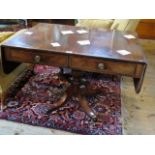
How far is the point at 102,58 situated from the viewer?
1.78 m

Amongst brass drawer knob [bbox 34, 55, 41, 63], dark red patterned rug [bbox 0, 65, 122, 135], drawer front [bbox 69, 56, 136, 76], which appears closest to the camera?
drawer front [bbox 69, 56, 136, 76]

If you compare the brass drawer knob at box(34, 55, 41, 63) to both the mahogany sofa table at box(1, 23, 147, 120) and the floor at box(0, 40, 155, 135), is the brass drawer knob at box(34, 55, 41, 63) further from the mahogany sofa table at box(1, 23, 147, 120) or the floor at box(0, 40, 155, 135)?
the floor at box(0, 40, 155, 135)

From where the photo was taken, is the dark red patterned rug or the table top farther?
the dark red patterned rug

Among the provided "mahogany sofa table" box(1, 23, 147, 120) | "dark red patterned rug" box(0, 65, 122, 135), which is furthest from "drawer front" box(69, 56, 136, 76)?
"dark red patterned rug" box(0, 65, 122, 135)

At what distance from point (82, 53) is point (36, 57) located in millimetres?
383

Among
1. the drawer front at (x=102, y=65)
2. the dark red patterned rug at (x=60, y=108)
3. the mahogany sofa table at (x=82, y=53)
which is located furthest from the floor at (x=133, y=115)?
the drawer front at (x=102, y=65)

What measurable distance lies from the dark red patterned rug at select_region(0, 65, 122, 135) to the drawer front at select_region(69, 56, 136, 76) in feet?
1.74

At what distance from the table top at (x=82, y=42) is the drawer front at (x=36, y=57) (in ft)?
0.13

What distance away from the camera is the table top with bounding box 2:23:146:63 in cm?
184

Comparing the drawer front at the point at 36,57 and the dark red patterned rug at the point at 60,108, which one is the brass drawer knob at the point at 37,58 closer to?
the drawer front at the point at 36,57

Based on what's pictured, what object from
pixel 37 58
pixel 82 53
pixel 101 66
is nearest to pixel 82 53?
pixel 82 53

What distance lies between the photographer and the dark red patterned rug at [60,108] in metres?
2.04

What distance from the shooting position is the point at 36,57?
1.88 m
